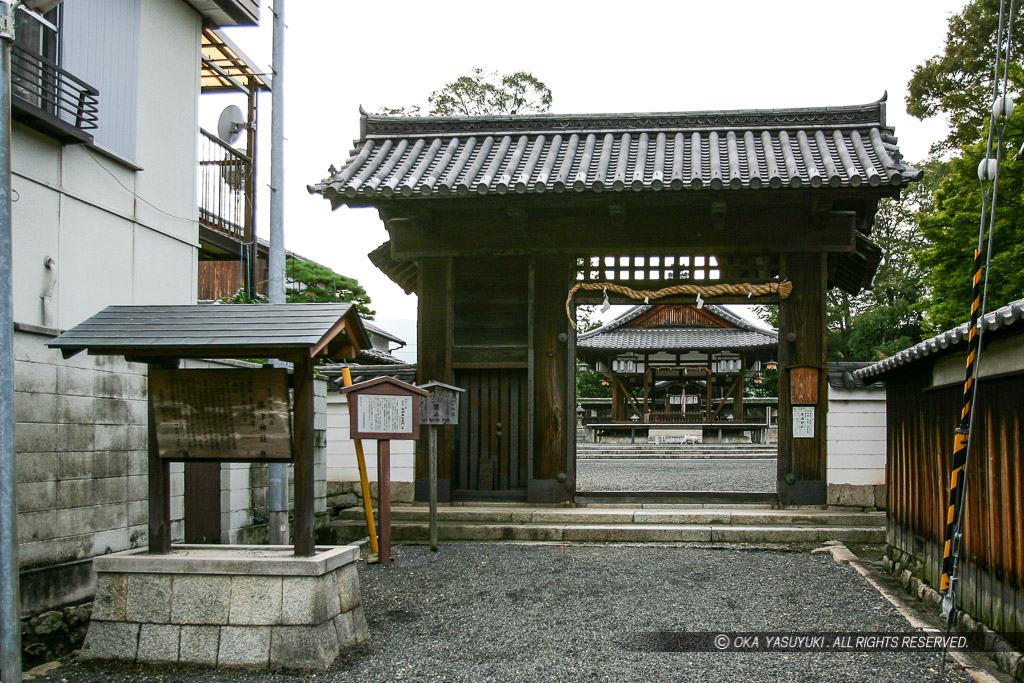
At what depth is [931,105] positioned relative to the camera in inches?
1112

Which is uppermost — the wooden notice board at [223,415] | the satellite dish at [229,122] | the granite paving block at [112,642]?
the satellite dish at [229,122]

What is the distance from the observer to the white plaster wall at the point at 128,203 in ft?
22.7

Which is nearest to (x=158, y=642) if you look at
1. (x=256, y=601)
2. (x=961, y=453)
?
(x=256, y=601)

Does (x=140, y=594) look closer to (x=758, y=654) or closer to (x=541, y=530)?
(x=758, y=654)

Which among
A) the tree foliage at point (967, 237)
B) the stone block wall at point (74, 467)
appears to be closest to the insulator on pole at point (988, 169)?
the stone block wall at point (74, 467)

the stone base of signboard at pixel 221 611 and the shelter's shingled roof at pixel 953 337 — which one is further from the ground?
the shelter's shingled roof at pixel 953 337

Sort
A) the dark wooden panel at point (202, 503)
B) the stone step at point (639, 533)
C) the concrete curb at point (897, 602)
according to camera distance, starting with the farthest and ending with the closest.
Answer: the stone step at point (639, 533)
the dark wooden panel at point (202, 503)
the concrete curb at point (897, 602)

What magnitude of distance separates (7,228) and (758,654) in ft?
17.8

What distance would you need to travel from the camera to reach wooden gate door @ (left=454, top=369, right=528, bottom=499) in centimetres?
1188

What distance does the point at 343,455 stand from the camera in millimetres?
11992

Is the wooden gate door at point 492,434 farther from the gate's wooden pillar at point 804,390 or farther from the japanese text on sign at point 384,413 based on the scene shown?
the gate's wooden pillar at point 804,390

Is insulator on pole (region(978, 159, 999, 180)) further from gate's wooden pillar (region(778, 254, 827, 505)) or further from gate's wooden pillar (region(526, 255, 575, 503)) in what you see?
gate's wooden pillar (region(526, 255, 575, 503))

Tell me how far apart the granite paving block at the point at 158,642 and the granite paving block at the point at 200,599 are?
0.08 metres


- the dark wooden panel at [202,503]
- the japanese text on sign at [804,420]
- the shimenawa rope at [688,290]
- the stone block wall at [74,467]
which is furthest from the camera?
the shimenawa rope at [688,290]
